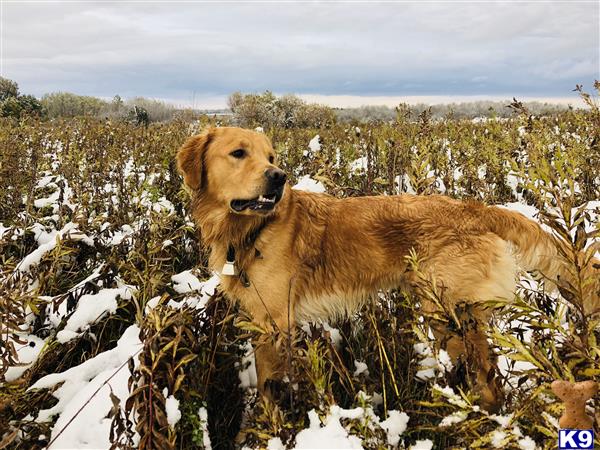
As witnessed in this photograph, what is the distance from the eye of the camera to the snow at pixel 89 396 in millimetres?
1988

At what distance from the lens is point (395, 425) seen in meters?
2.09

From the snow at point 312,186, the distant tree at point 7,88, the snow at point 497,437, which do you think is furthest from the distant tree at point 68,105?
the snow at point 497,437

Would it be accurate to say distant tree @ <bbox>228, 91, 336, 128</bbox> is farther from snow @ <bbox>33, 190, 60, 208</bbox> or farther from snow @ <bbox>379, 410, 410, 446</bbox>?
snow @ <bbox>379, 410, 410, 446</bbox>

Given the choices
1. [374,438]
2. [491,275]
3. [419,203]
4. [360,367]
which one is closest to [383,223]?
[419,203]

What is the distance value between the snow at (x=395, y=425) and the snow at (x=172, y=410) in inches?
37.5

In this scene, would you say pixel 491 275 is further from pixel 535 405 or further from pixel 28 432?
pixel 28 432

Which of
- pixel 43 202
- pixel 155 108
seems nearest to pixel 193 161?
pixel 43 202

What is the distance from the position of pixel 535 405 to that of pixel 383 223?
1.45 m

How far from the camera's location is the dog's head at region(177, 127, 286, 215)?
2.73m

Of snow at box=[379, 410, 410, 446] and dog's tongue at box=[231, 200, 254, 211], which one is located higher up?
dog's tongue at box=[231, 200, 254, 211]

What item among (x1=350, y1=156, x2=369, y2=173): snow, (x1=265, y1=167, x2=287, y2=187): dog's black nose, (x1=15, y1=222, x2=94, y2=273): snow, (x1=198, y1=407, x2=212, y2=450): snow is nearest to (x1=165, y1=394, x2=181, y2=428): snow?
(x1=198, y1=407, x2=212, y2=450): snow

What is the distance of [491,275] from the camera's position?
8.75ft

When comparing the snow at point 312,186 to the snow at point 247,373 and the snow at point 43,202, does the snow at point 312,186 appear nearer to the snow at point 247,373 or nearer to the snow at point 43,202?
the snow at point 247,373

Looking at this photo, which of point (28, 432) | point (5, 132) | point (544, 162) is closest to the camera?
point (544, 162)
